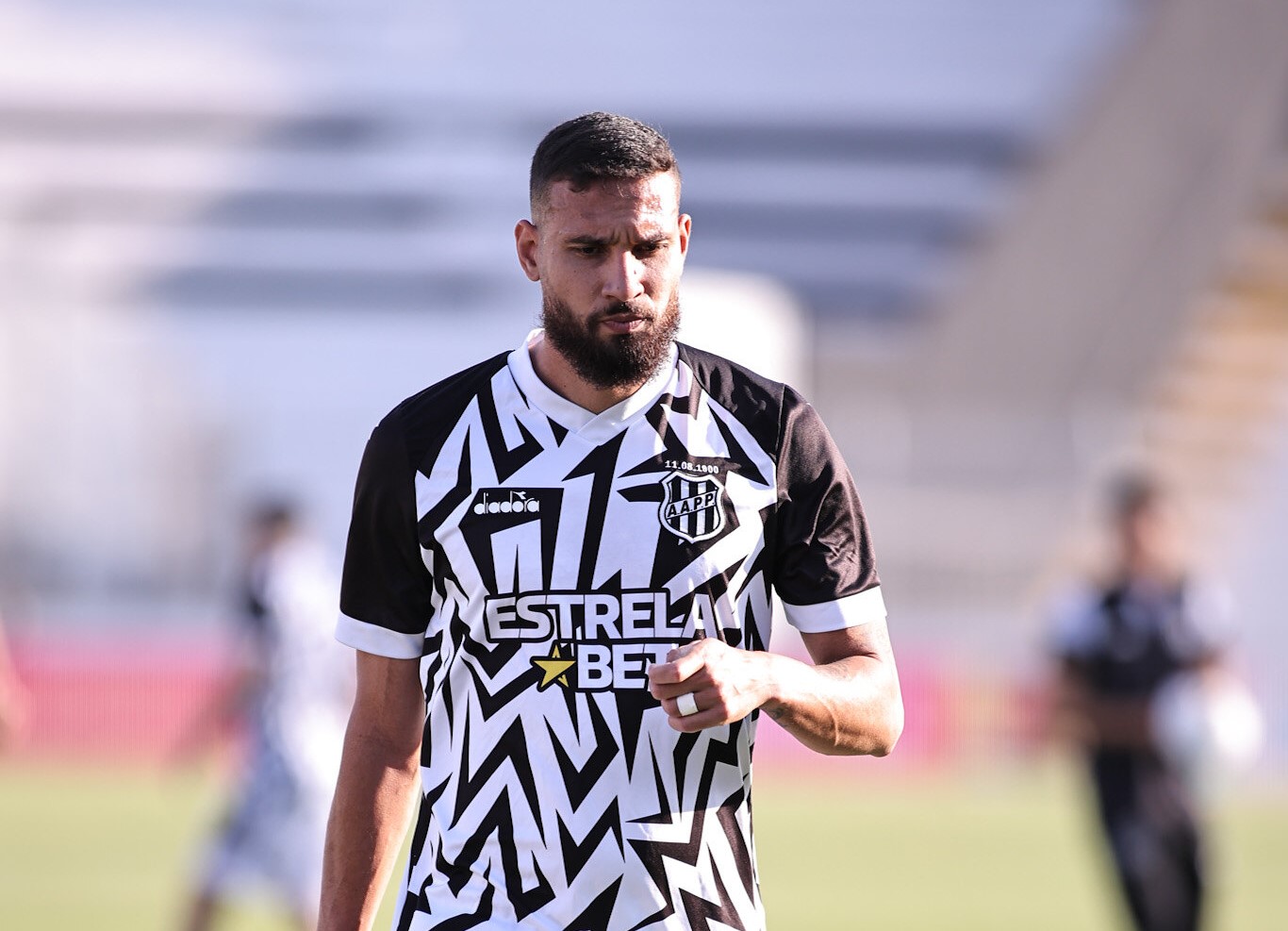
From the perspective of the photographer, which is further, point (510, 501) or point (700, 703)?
point (510, 501)

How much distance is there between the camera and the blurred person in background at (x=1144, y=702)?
9344 millimetres

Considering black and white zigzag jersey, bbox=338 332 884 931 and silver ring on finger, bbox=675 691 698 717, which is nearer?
silver ring on finger, bbox=675 691 698 717

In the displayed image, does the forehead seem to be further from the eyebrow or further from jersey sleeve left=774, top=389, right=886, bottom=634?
jersey sleeve left=774, top=389, right=886, bottom=634

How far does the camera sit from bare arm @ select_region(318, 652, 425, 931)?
12.0 ft

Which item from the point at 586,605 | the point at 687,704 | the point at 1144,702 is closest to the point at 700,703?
the point at 687,704

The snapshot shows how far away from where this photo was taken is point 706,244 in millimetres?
34969

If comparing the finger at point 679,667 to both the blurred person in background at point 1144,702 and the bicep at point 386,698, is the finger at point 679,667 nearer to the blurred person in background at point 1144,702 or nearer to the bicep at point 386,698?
the bicep at point 386,698

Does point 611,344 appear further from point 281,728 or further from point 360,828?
point 281,728

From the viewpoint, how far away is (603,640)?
137 inches

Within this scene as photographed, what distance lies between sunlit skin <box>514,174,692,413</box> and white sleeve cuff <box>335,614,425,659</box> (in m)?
0.62

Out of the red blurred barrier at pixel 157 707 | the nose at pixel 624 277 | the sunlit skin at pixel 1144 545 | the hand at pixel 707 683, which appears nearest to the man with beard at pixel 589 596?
the nose at pixel 624 277

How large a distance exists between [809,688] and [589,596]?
1.31 feet

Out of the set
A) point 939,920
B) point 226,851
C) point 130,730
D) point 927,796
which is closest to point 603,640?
point 226,851

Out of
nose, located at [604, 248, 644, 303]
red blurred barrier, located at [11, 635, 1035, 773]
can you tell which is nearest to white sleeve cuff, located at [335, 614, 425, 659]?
nose, located at [604, 248, 644, 303]
